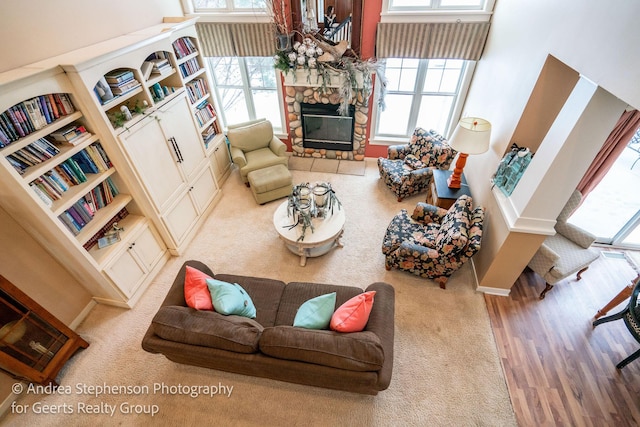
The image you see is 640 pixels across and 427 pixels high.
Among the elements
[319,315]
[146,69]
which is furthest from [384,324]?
[146,69]

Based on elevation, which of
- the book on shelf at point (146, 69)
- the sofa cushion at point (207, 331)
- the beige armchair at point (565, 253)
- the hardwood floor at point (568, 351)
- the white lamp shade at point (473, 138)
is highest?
the book on shelf at point (146, 69)

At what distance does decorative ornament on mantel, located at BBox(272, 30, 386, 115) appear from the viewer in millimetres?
4031

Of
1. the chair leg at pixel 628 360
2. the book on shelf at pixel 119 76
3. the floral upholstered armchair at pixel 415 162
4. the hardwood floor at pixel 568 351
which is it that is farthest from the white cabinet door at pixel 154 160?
the chair leg at pixel 628 360

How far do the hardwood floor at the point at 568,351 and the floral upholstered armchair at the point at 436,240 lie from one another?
70 cm

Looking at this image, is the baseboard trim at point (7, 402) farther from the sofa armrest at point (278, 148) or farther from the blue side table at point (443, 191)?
the blue side table at point (443, 191)

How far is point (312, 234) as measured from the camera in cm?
331

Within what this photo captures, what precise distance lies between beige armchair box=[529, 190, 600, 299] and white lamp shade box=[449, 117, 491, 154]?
1062 millimetres

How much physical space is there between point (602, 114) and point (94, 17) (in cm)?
436

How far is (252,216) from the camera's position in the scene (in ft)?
13.8

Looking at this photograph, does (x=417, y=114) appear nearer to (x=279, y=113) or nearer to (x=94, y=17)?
(x=279, y=113)

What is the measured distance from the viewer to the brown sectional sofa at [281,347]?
1874 millimetres

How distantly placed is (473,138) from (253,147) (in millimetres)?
3168

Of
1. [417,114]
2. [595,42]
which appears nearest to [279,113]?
[417,114]

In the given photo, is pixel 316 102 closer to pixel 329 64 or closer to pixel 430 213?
pixel 329 64
